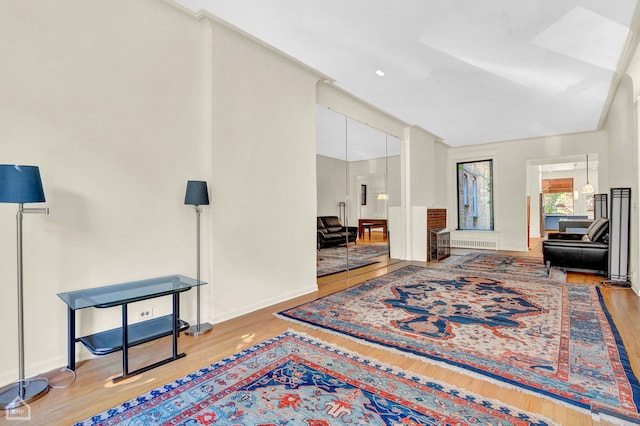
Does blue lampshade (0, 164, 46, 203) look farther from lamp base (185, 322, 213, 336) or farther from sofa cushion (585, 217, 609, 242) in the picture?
sofa cushion (585, 217, 609, 242)

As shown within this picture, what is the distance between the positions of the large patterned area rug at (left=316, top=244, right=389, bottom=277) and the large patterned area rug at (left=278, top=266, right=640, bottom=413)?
70cm

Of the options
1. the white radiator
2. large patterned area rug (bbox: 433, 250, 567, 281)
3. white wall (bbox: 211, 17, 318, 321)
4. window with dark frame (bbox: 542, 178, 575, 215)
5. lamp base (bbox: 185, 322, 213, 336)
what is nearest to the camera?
lamp base (bbox: 185, 322, 213, 336)

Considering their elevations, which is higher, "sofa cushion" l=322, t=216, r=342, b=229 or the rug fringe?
"sofa cushion" l=322, t=216, r=342, b=229

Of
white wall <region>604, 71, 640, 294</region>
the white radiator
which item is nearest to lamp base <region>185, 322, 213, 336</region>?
white wall <region>604, 71, 640, 294</region>

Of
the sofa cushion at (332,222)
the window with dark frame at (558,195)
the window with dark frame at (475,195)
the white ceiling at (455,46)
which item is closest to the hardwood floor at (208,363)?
the sofa cushion at (332,222)

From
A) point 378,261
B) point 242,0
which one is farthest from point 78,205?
point 378,261

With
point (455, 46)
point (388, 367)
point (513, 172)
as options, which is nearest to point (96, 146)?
point (388, 367)

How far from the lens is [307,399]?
77.8 inches

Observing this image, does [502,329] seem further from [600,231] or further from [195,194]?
[600,231]

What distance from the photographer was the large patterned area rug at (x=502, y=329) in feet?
7.10

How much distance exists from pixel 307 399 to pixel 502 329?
212 centimetres

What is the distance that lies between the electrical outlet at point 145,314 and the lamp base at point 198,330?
0.37 m

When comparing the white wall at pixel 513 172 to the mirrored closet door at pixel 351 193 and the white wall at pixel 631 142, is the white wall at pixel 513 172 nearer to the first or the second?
the white wall at pixel 631 142

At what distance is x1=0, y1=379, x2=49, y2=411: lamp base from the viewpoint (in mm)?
1921
